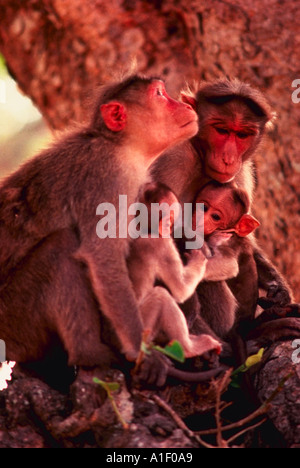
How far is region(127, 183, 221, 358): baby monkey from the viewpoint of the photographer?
4.38 m

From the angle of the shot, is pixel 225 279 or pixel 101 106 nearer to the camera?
pixel 101 106

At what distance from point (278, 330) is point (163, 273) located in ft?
2.96

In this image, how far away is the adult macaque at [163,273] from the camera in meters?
4.38

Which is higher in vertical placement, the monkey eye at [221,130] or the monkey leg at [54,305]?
the monkey eye at [221,130]

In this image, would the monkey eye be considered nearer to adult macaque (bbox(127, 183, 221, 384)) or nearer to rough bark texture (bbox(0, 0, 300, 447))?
adult macaque (bbox(127, 183, 221, 384))

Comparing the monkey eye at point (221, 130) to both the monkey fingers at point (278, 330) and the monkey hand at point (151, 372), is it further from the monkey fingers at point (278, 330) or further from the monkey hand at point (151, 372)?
the monkey hand at point (151, 372)

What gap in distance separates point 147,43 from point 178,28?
0.99 feet

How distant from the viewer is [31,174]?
4.58 metres

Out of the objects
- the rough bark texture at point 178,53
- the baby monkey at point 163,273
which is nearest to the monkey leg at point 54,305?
the baby monkey at point 163,273

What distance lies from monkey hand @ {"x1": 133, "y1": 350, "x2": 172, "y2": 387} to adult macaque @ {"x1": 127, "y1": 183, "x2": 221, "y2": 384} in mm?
191

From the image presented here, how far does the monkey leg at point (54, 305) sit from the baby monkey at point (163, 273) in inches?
12.2

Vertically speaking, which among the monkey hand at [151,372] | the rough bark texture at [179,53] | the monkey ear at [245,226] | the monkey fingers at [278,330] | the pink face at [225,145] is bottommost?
the monkey fingers at [278,330]
